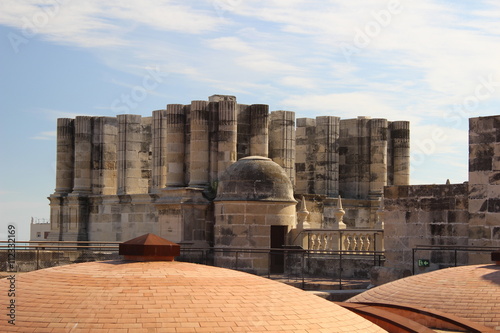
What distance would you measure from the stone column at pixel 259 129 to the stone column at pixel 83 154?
983 centimetres

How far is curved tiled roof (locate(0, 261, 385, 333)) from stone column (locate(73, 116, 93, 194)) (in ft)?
93.1

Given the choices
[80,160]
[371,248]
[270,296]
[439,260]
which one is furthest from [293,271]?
[270,296]

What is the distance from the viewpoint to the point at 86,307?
10633mm

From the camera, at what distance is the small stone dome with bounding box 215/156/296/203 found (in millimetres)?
29578

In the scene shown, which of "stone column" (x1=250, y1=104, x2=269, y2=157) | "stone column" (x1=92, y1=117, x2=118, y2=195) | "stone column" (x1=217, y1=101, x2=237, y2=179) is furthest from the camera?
"stone column" (x1=92, y1=117, x2=118, y2=195)

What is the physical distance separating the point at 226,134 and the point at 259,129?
166 cm

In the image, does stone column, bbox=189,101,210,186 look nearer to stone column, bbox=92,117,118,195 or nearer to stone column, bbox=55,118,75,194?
stone column, bbox=92,117,118,195

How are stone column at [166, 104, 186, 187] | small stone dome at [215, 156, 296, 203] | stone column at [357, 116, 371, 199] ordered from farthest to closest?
stone column at [357, 116, 371, 199] → stone column at [166, 104, 186, 187] → small stone dome at [215, 156, 296, 203]

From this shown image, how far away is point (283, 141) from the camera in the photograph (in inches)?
1427

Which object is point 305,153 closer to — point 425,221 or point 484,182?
point 425,221

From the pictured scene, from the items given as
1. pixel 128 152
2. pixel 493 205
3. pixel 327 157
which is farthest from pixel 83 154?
pixel 493 205

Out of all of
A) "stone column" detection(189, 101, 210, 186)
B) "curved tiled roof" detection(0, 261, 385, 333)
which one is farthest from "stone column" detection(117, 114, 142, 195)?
"curved tiled roof" detection(0, 261, 385, 333)

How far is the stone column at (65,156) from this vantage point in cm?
4125

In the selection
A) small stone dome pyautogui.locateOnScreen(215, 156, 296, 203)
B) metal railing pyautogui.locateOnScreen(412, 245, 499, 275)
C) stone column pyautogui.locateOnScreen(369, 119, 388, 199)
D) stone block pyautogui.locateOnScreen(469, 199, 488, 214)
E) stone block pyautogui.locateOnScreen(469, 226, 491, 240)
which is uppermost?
stone column pyautogui.locateOnScreen(369, 119, 388, 199)
